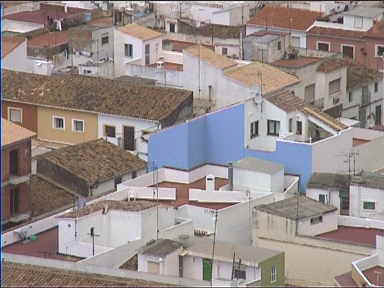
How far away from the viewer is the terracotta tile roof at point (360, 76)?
2307 inches

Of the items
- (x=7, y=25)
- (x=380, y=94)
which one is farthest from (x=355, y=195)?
(x=7, y=25)

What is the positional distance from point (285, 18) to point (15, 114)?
1481 cm

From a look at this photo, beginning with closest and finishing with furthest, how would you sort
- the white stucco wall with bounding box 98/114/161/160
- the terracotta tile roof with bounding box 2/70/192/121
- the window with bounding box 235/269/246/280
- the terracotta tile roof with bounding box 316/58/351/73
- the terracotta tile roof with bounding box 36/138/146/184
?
1. the window with bounding box 235/269/246/280
2. the terracotta tile roof with bounding box 36/138/146/184
3. the white stucco wall with bounding box 98/114/161/160
4. the terracotta tile roof with bounding box 2/70/192/121
5. the terracotta tile roof with bounding box 316/58/351/73

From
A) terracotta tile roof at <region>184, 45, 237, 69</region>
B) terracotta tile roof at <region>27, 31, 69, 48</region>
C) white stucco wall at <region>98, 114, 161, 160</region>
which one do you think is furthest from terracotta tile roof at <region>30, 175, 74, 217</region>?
terracotta tile roof at <region>27, 31, 69, 48</region>

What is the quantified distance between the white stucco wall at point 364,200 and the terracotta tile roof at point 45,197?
6738mm

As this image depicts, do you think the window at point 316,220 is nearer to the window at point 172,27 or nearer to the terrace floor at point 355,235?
the terrace floor at point 355,235

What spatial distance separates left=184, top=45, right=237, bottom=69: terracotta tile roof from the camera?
55.0 meters

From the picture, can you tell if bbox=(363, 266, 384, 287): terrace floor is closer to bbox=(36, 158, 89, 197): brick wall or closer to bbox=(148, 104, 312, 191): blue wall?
bbox=(148, 104, 312, 191): blue wall

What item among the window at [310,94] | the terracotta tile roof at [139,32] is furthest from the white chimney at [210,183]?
the terracotta tile roof at [139,32]

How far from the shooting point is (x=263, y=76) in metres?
54.7

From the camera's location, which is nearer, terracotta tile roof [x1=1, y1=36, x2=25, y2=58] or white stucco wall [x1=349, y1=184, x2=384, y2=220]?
white stucco wall [x1=349, y1=184, x2=384, y2=220]

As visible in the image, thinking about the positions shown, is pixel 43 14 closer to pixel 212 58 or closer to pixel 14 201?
pixel 212 58

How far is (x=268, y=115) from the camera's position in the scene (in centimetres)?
5078

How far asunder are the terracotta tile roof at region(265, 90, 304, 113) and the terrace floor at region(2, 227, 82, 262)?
8.22m
